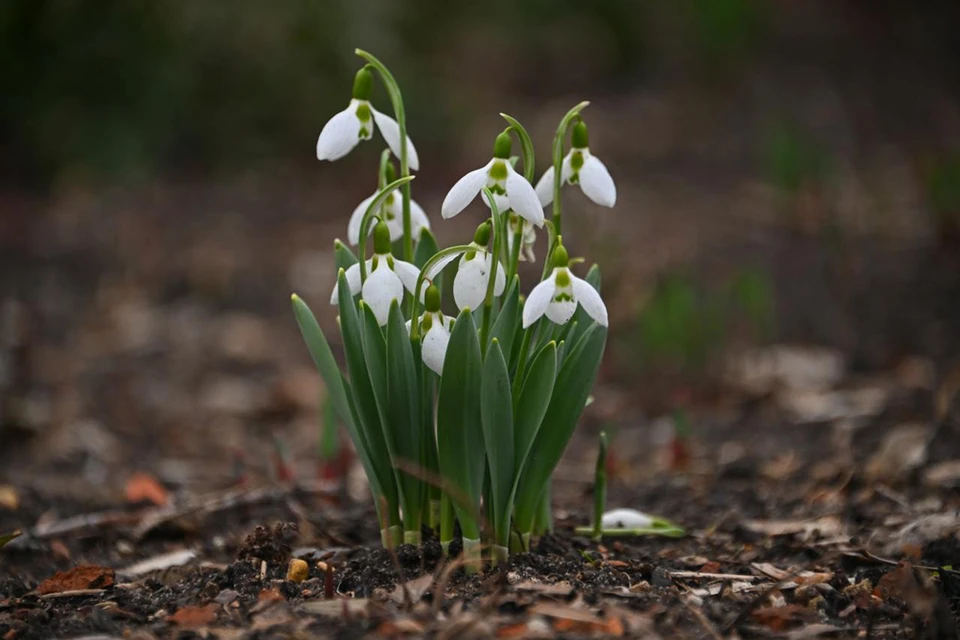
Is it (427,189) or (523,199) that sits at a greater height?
(427,189)

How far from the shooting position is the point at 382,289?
5.11ft

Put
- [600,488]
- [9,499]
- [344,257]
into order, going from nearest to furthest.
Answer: [344,257] → [600,488] → [9,499]

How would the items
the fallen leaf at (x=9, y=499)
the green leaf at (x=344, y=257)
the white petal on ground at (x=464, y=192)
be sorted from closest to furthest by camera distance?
the white petal on ground at (x=464, y=192) < the green leaf at (x=344, y=257) < the fallen leaf at (x=9, y=499)

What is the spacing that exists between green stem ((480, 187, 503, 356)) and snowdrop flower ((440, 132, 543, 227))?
2 centimetres

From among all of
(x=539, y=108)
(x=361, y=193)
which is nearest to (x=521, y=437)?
(x=361, y=193)

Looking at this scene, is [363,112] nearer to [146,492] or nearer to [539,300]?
[539,300]

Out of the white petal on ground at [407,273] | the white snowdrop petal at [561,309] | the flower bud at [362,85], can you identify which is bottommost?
the white snowdrop petal at [561,309]

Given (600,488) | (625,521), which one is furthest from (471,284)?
(625,521)

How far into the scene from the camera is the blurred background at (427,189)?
3.62 meters

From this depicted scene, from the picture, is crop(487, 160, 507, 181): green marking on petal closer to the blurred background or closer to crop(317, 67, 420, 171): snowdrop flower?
crop(317, 67, 420, 171): snowdrop flower

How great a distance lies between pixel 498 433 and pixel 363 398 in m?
0.23

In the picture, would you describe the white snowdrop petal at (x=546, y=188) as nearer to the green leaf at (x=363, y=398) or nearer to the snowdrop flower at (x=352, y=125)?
the snowdrop flower at (x=352, y=125)

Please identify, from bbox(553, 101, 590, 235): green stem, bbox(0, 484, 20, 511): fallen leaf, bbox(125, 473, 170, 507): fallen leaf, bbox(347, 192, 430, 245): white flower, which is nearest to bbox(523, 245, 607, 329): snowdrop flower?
bbox(553, 101, 590, 235): green stem

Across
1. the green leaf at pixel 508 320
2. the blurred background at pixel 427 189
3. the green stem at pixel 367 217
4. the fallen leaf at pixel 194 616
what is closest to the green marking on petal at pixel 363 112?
the green stem at pixel 367 217
